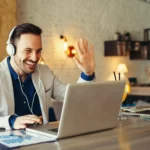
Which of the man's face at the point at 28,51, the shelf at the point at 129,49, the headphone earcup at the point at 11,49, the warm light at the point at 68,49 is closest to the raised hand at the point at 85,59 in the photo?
the man's face at the point at 28,51

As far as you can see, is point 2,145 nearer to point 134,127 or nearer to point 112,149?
point 112,149

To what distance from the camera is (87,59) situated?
2010mm

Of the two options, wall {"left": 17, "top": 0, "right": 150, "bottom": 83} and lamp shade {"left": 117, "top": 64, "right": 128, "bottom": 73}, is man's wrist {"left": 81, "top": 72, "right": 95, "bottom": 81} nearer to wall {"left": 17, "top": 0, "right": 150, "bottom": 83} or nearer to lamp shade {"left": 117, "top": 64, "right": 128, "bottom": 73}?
wall {"left": 17, "top": 0, "right": 150, "bottom": 83}

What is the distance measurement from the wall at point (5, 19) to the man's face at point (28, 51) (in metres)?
2.46

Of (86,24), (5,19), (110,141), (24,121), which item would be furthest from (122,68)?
(110,141)

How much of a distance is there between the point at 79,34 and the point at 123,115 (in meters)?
4.04

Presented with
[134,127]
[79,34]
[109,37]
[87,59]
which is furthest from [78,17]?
[134,127]

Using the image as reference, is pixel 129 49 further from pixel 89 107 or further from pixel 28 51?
pixel 89 107

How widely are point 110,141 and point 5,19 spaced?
11.6 ft

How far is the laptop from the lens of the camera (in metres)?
1.37

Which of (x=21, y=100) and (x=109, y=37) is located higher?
(x=109, y=37)

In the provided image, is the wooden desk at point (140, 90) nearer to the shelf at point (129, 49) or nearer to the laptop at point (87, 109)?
the shelf at point (129, 49)

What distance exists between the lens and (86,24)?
611cm

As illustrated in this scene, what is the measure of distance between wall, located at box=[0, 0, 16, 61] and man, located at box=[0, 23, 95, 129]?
2.35m
